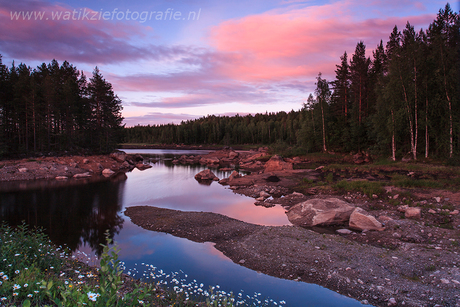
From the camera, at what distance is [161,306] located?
18.9ft

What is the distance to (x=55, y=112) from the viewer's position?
45031 mm

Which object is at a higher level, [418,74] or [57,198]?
[418,74]

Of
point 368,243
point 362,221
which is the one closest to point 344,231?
point 362,221

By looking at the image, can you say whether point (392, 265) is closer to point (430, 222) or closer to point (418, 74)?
point (430, 222)

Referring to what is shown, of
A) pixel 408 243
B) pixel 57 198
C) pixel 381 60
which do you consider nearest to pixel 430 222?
pixel 408 243

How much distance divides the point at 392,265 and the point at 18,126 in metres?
55.9

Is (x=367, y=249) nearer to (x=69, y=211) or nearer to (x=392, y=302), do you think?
(x=392, y=302)

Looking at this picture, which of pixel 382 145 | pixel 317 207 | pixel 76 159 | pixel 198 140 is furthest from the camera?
pixel 198 140

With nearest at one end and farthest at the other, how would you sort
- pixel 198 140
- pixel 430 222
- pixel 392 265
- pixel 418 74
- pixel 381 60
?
1. pixel 392 265
2. pixel 430 222
3. pixel 418 74
4. pixel 381 60
5. pixel 198 140

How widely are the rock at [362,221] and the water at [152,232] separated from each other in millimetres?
4013

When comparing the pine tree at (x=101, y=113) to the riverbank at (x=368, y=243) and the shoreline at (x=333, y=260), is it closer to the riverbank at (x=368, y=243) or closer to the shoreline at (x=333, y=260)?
the riverbank at (x=368, y=243)

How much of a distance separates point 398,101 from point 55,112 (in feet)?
180

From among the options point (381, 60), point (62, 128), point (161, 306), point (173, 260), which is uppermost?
point (381, 60)

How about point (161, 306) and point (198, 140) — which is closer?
point (161, 306)
